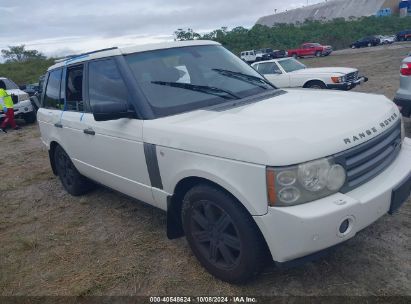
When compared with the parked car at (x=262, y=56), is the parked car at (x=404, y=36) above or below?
below

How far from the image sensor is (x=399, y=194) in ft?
8.89

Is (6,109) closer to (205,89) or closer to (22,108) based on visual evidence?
(22,108)

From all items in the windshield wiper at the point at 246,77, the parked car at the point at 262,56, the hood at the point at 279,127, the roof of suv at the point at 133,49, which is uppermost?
the roof of suv at the point at 133,49

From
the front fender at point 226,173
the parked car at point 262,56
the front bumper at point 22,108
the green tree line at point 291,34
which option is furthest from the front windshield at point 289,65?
the green tree line at point 291,34

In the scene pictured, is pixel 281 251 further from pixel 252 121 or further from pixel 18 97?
pixel 18 97

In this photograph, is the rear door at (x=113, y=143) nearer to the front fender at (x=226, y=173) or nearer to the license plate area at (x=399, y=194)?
the front fender at (x=226, y=173)

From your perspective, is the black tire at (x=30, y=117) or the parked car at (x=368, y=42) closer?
the black tire at (x=30, y=117)

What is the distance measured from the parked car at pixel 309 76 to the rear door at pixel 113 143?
8058 mm

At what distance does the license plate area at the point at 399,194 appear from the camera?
265 cm

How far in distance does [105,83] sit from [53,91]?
168 cm

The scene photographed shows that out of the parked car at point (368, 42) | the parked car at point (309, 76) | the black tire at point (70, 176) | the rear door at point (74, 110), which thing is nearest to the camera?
the rear door at point (74, 110)

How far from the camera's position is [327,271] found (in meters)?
2.96

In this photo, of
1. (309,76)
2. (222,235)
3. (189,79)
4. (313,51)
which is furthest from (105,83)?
(313,51)

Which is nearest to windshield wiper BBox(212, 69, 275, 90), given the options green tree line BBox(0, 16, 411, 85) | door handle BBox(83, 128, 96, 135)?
door handle BBox(83, 128, 96, 135)
